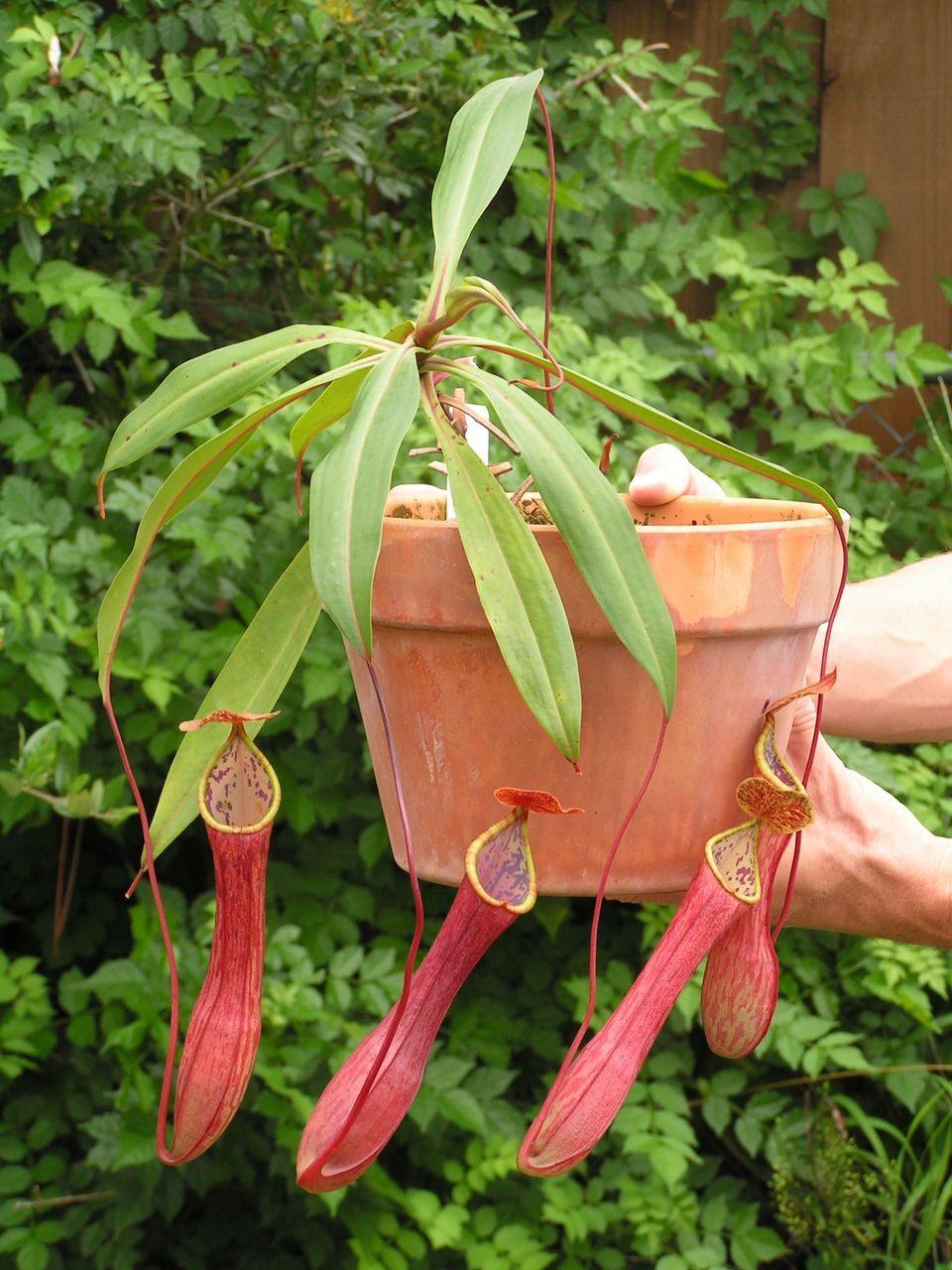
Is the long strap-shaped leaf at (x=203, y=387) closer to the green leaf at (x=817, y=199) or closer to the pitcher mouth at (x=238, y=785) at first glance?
the pitcher mouth at (x=238, y=785)

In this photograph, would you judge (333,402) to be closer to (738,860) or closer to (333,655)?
(738,860)

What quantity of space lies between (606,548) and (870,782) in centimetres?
42

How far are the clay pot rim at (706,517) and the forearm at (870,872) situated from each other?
8.1 inches

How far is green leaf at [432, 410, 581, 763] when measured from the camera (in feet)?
1.58

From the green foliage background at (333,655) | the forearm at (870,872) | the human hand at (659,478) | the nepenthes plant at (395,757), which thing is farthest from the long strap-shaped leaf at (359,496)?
the green foliage background at (333,655)

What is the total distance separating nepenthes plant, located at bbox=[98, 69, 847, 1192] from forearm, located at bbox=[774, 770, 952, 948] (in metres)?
0.23

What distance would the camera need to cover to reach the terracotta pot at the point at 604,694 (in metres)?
0.54

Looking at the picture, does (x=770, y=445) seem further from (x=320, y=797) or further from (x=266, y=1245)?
(x=266, y=1245)

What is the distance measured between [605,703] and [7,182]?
1.18 meters

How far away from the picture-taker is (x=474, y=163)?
0.61 meters

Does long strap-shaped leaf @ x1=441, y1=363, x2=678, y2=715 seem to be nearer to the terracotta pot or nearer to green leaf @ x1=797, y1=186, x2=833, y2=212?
the terracotta pot

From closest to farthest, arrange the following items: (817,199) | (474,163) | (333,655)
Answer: (474,163) → (333,655) → (817,199)

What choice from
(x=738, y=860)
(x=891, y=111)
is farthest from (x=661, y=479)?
(x=891, y=111)

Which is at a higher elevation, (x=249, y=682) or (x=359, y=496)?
(x=359, y=496)
